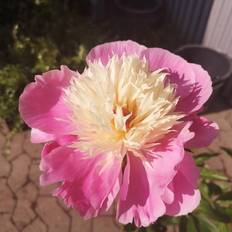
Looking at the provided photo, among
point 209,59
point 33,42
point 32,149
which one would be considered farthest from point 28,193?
point 209,59

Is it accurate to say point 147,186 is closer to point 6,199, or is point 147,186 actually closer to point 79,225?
point 79,225

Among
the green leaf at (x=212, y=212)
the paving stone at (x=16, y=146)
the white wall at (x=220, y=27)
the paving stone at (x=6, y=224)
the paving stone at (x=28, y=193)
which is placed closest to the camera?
the green leaf at (x=212, y=212)

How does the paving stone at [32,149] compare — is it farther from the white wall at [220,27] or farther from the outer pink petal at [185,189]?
the outer pink petal at [185,189]

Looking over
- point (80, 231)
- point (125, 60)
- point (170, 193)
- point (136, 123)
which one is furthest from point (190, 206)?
point (80, 231)

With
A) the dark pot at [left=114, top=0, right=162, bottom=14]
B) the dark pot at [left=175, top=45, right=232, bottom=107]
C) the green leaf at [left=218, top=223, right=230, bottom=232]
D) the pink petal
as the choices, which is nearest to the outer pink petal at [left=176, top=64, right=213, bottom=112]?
the pink petal

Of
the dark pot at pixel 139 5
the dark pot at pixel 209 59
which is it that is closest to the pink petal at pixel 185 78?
the dark pot at pixel 209 59

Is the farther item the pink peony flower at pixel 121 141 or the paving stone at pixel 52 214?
the paving stone at pixel 52 214

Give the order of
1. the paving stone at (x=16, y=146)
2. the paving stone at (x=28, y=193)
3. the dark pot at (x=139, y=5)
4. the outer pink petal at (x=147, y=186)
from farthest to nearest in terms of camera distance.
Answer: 1. the dark pot at (x=139, y=5)
2. the paving stone at (x=16, y=146)
3. the paving stone at (x=28, y=193)
4. the outer pink petal at (x=147, y=186)
